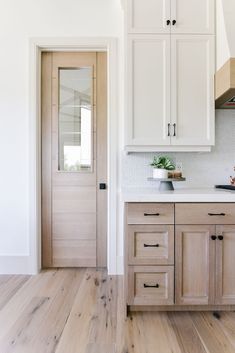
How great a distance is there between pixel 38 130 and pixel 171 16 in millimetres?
1628

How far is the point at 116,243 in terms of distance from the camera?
2648mm

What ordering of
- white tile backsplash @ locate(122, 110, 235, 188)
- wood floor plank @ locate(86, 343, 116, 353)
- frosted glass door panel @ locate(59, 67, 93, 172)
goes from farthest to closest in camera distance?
frosted glass door panel @ locate(59, 67, 93, 172), white tile backsplash @ locate(122, 110, 235, 188), wood floor plank @ locate(86, 343, 116, 353)

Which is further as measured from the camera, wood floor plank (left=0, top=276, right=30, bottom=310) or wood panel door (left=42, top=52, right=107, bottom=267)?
wood panel door (left=42, top=52, right=107, bottom=267)

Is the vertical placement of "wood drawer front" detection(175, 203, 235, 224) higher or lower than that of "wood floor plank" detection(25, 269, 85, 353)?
higher

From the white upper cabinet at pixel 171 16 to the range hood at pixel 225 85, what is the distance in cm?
43

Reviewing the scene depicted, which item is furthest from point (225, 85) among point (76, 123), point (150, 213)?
point (76, 123)

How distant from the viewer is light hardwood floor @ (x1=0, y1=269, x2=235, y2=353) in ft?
5.13

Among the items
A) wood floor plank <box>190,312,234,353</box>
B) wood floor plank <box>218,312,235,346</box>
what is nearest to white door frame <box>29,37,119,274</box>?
wood floor plank <box>190,312,234,353</box>

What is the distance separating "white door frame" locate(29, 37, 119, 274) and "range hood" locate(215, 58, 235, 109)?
0.98 meters

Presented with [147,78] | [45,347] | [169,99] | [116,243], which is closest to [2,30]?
[147,78]

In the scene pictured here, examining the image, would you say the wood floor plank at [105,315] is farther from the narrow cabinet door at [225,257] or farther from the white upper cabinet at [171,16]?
the white upper cabinet at [171,16]

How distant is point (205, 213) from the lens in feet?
6.16

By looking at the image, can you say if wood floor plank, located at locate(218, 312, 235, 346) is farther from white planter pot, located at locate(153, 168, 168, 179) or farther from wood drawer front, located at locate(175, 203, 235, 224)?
white planter pot, located at locate(153, 168, 168, 179)

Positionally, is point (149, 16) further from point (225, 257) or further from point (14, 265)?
point (14, 265)
